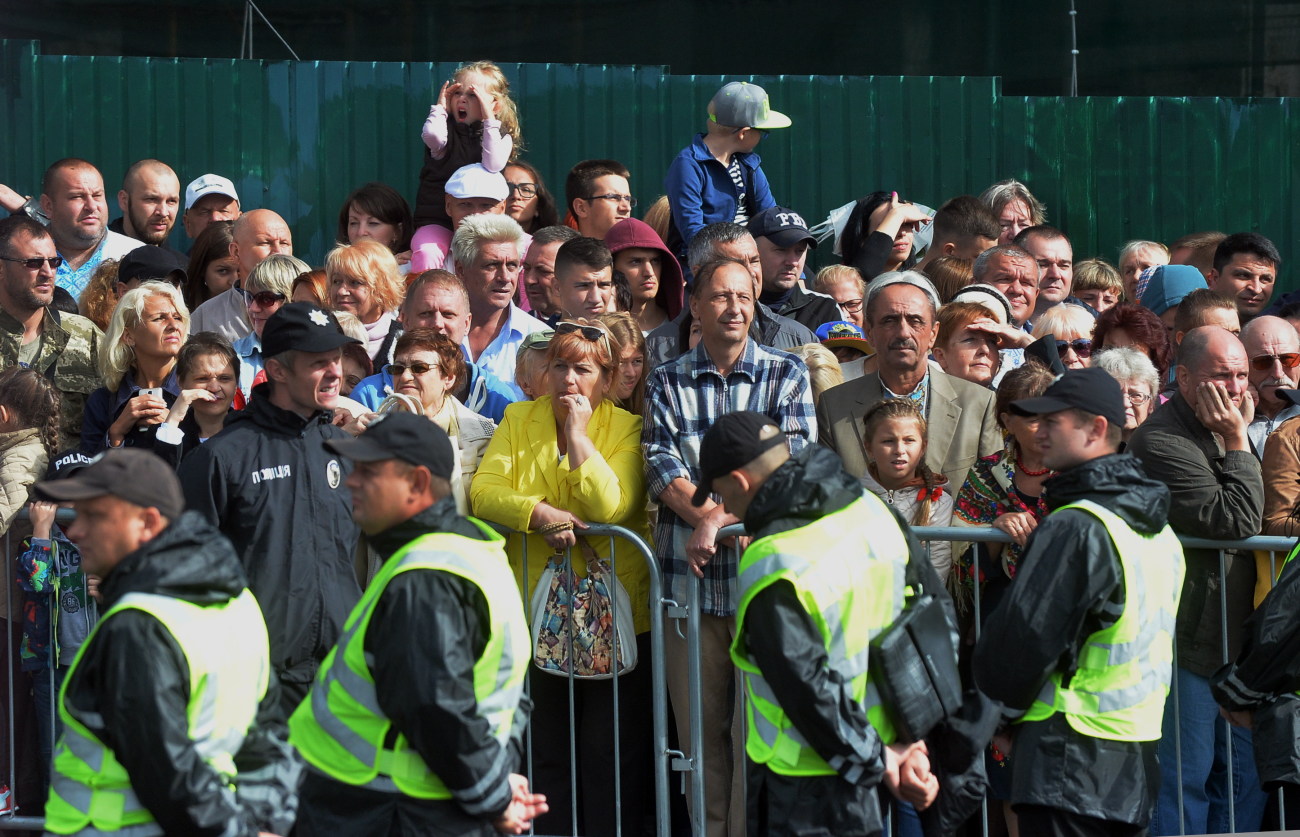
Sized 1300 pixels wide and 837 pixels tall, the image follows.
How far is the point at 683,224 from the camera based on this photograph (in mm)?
9516

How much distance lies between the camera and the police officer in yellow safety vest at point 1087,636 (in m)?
5.12

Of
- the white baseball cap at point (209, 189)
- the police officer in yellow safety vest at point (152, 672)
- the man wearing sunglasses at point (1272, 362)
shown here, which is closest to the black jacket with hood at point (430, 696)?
the police officer in yellow safety vest at point (152, 672)

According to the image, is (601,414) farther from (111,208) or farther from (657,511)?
(111,208)

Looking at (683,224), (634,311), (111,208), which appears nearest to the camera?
(634,311)

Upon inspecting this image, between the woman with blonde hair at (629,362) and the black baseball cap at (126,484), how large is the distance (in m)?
3.07

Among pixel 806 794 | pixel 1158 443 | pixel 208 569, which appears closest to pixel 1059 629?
pixel 806 794

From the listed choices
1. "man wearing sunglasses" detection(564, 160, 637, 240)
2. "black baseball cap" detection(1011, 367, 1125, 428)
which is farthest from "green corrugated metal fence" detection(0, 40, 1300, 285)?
"black baseball cap" detection(1011, 367, 1125, 428)

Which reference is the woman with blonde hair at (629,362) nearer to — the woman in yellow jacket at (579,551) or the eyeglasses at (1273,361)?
→ the woman in yellow jacket at (579,551)

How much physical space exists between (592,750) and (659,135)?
655 centimetres

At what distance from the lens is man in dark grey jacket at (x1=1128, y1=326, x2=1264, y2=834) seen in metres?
6.20

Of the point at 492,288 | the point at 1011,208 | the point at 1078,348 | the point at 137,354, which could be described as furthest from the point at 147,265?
the point at 1011,208

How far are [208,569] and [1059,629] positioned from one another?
2567 mm

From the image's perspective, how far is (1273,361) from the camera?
738cm

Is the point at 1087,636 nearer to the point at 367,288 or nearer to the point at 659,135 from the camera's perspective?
the point at 367,288
